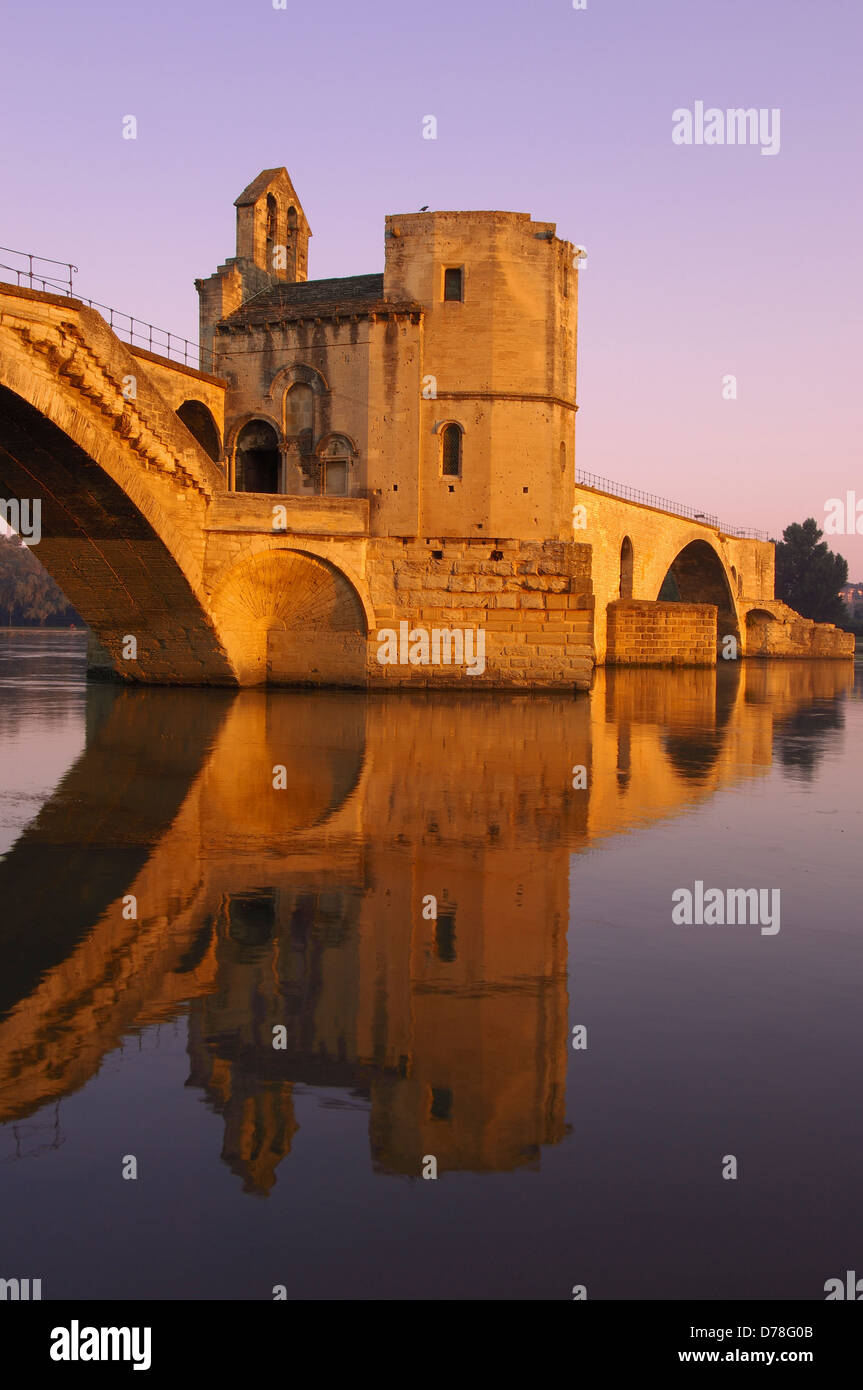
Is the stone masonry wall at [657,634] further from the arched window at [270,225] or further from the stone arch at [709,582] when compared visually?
the arched window at [270,225]

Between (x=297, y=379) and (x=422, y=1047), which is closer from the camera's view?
(x=422, y=1047)

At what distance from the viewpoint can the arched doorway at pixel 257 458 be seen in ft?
94.2

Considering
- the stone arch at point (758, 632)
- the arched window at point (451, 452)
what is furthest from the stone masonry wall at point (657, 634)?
the stone arch at point (758, 632)

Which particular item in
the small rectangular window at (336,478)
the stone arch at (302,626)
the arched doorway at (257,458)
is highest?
the arched doorway at (257,458)

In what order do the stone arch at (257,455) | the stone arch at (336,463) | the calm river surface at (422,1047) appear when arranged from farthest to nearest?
the stone arch at (257,455)
the stone arch at (336,463)
the calm river surface at (422,1047)

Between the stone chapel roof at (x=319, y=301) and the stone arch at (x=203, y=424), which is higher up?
the stone chapel roof at (x=319, y=301)

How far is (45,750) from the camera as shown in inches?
566

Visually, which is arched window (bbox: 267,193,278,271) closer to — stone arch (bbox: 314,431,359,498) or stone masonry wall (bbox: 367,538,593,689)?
stone arch (bbox: 314,431,359,498)

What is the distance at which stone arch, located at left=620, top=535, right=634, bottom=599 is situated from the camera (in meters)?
44.5

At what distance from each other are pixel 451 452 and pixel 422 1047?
2273cm

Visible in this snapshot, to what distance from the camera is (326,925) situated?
663cm

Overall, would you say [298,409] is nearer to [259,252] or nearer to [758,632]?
[259,252]

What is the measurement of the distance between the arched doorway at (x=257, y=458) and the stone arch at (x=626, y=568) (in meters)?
18.0

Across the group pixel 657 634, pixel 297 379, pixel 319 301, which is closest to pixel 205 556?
pixel 297 379
